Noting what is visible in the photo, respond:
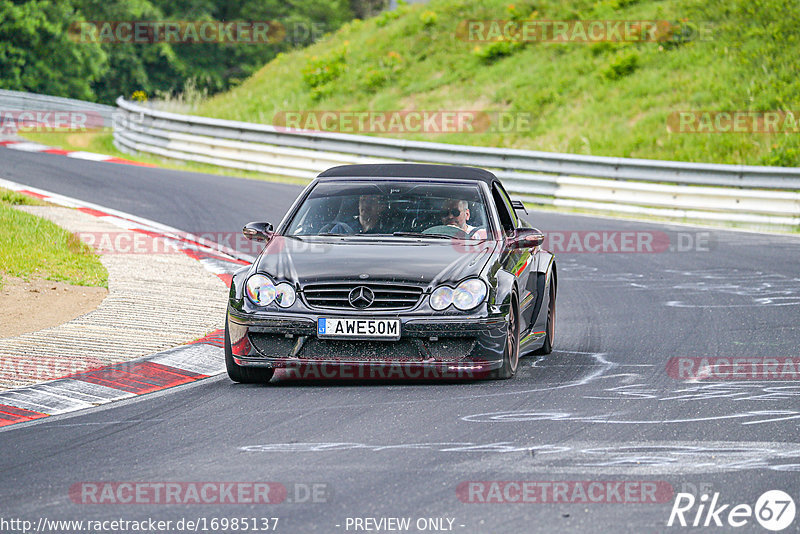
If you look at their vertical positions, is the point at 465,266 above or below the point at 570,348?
above

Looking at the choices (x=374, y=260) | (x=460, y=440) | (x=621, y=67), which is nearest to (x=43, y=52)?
(x=621, y=67)

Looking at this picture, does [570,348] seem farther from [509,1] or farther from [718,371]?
[509,1]

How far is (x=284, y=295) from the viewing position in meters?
7.96

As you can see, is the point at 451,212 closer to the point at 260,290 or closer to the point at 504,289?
the point at 504,289

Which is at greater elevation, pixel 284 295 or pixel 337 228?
pixel 337 228

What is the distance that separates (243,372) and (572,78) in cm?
2371

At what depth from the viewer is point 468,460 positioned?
5984 mm

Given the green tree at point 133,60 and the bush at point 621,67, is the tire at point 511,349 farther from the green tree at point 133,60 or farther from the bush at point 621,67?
the green tree at point 133,60

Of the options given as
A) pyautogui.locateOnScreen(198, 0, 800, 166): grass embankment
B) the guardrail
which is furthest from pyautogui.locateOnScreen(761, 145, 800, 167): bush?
the guardrail

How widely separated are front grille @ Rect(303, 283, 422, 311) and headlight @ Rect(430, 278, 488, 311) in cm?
13

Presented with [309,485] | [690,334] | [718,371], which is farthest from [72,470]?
[690,334]

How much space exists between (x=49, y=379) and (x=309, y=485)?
3.25m

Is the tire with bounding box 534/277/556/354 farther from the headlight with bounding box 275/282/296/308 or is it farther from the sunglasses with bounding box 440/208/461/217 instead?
the headlight with bounding box 275/282/296/308

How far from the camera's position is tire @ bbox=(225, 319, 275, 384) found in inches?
319
